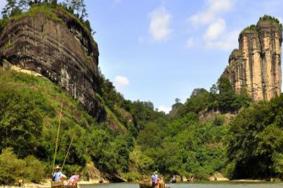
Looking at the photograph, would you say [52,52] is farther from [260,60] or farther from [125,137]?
[260,60]

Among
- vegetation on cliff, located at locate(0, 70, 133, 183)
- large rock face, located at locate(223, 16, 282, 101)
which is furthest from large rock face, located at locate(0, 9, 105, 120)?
large rock face, located at locate(223, 16, 282, 101)

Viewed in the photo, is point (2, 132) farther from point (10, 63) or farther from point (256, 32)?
point (256, 32)

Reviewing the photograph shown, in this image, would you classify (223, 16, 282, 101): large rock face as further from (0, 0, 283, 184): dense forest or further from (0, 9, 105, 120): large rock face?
(0, 9, 105, 120): large rock face

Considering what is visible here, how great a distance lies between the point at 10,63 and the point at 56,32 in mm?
12528

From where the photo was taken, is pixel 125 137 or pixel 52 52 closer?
pixel 52 52

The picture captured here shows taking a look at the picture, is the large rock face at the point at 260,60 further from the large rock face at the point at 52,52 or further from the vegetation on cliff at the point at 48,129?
Result: the large rock face at the point at 52,52

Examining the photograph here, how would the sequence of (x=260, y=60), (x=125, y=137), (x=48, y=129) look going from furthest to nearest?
(x=260, y=60) < (x=125, y=137) < (x=48, y=129)

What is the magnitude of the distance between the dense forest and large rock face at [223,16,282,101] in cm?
596

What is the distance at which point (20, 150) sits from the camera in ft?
229

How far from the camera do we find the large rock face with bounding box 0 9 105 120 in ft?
391

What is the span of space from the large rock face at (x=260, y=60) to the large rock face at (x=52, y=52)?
55830 mm

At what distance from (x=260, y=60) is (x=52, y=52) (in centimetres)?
7255

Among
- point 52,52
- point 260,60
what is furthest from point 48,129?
point 260,60

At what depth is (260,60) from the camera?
168750 millimetres
